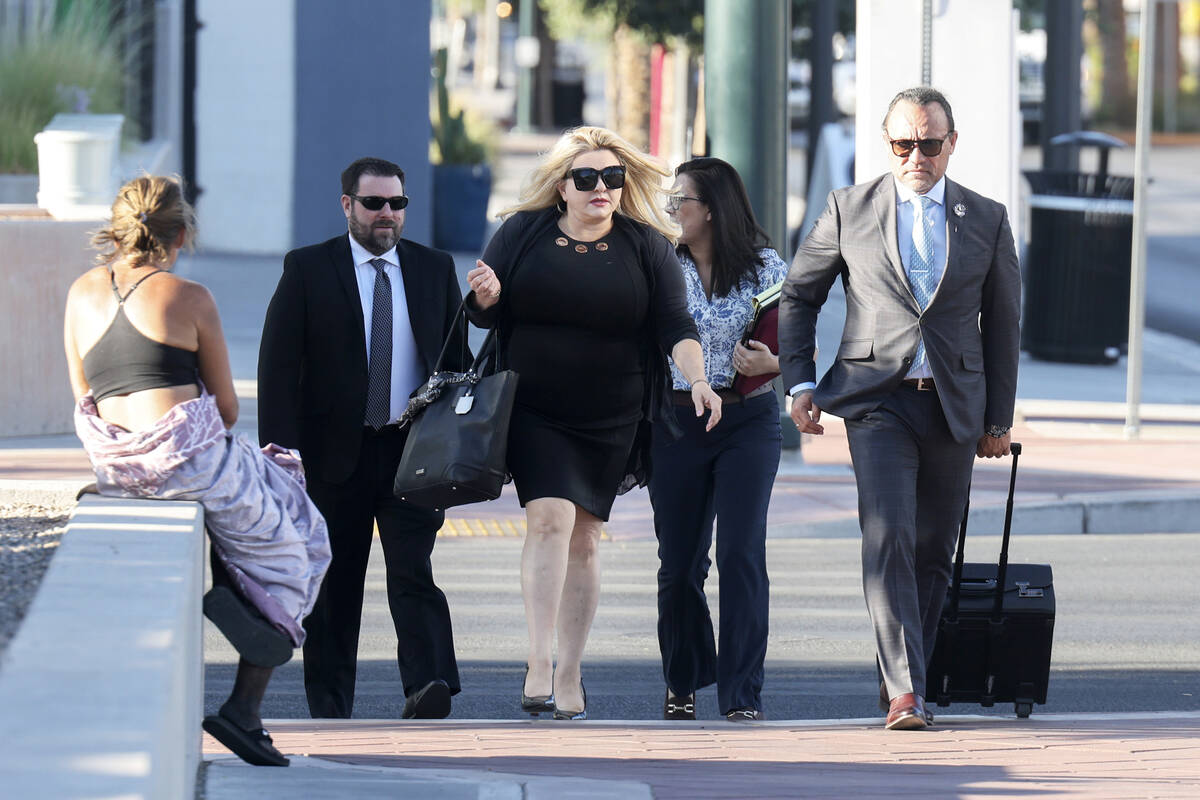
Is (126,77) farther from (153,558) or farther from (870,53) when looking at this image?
(153,558)

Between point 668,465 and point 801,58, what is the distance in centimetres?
2339

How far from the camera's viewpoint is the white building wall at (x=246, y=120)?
1977cm

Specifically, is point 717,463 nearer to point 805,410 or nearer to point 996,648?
point 805,410

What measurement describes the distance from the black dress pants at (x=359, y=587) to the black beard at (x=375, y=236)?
568 mm

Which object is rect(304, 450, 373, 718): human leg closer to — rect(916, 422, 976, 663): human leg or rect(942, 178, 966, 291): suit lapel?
rect(916, 422, 976, 663): human leg

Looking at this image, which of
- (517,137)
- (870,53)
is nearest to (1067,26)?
(870,53)

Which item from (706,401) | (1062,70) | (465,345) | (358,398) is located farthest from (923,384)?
(1062,70)

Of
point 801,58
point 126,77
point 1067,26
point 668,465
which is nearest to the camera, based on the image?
point 668,465

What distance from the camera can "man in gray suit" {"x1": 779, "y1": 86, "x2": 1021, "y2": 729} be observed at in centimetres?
589

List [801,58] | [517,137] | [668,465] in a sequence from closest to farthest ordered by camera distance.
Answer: [668,465], [801,58], [517,137]

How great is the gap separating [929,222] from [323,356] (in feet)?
6.20

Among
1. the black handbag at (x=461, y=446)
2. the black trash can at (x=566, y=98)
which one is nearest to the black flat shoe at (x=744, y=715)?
the black handbag at (x=461, y=446)

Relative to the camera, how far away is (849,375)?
19.7 feet

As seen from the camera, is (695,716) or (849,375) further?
(695,716)
